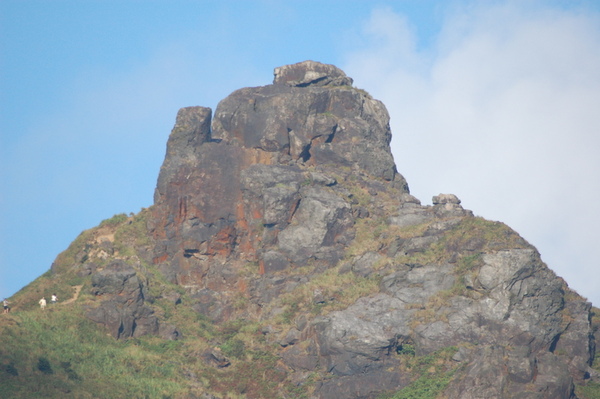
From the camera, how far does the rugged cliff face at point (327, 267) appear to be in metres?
68.7

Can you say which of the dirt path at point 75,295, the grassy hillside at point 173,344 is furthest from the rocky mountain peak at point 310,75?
the dirt path at point 75,295

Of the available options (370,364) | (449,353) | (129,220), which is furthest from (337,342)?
(129,220)

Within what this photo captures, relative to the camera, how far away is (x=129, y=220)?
287 ft

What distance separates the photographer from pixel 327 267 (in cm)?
7950

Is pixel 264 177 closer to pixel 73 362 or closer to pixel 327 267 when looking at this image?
pixel 327 267

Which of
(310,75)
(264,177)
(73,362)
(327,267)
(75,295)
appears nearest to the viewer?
(73,362)

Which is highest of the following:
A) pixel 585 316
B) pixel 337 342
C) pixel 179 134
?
pixel 179 134

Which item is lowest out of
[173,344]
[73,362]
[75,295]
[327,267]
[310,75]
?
[73,362]

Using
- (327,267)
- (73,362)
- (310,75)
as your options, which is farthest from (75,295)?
(310,75)

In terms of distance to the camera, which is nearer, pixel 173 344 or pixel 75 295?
pixel 173 344

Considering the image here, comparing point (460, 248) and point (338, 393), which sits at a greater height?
point (460, 248)

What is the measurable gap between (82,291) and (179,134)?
1844cm

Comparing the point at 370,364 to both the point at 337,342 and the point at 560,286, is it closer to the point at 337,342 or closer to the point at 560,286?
the point at 337,342

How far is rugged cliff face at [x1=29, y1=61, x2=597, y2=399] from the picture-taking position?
225ft
